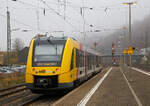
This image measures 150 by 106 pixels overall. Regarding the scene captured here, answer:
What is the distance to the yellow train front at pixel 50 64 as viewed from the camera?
10276 millimetres

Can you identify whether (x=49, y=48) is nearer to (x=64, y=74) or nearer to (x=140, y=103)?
(x=64, y=74)

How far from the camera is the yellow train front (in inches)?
405

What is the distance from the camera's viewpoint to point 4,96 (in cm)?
1185

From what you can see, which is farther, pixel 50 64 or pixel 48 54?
pixel 48 54

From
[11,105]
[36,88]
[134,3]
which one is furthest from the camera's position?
[134,3]

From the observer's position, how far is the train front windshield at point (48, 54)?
35.2 ft

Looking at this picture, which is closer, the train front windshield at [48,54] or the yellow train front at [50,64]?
the yellow train front at [50,64]

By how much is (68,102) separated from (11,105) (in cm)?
276

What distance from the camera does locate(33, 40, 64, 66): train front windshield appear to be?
10727mm

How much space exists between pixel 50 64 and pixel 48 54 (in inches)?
27.5

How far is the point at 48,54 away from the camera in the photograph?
1109 cm

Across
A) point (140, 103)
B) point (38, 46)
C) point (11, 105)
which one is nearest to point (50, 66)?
point (38, 46)

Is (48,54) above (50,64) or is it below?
above

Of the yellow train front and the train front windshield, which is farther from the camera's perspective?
the train front windshield
